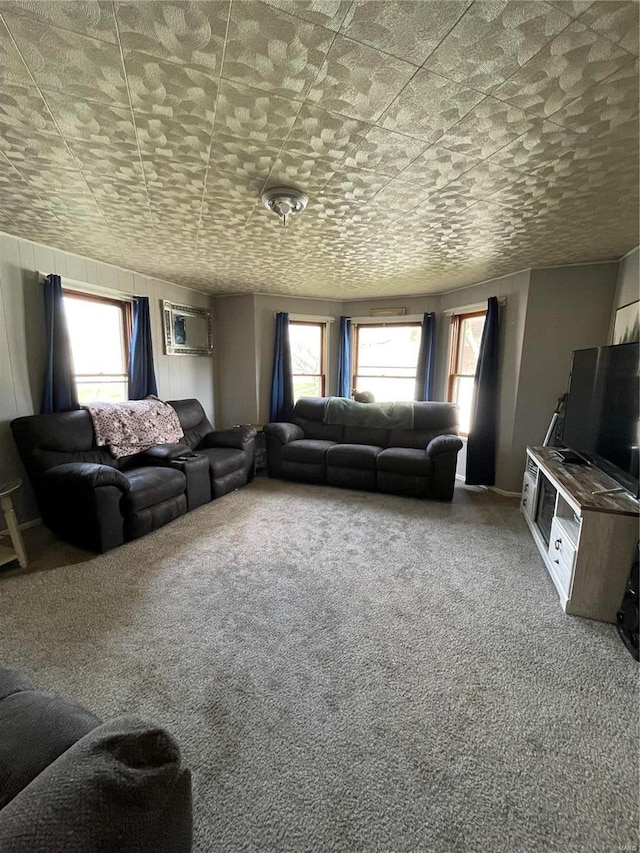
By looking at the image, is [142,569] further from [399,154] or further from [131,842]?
[399,154]

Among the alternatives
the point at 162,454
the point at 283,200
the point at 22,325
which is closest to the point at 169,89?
the point at 283,200

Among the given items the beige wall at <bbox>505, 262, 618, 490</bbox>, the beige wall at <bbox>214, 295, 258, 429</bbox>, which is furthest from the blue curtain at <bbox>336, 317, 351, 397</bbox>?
the beige wall at <bbox>505, 262, 618, 490</bbox>

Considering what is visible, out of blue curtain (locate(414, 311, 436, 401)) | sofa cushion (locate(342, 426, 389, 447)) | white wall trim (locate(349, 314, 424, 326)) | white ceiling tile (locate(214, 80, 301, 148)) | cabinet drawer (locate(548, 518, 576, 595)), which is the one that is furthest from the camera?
white wall trim (locate(349, 314, 424, 326))

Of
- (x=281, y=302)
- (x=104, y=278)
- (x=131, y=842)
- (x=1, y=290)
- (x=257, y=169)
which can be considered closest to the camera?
(x=131, y=842)

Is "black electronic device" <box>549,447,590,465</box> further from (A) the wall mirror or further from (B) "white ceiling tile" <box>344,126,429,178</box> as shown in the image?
(A) the wall mirror

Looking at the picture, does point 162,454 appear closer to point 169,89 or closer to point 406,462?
point 406,462

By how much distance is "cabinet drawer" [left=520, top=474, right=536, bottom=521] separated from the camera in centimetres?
304

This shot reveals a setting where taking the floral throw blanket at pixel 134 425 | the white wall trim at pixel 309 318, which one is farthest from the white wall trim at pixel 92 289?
the white wall trim at pixel 309 318

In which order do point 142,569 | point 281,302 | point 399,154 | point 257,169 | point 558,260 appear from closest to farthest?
point 399,154
point 257,169
point 142,569
point 558,260
point 281,302

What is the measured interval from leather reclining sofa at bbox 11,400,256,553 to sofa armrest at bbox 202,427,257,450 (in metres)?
0.34

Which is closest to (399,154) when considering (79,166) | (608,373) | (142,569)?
(79,166)

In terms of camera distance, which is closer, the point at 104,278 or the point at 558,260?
the point at 558,260

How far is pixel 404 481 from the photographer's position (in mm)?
3820

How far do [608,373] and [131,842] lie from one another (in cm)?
300
